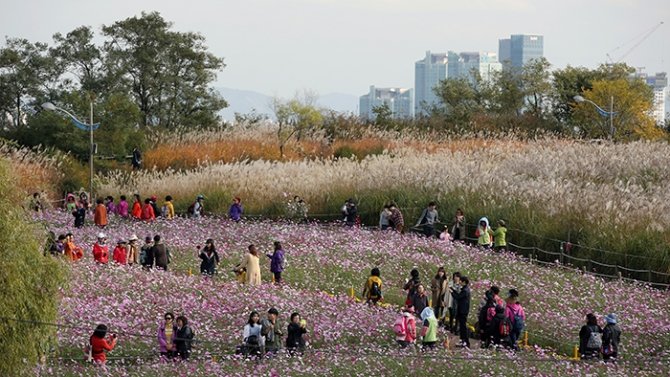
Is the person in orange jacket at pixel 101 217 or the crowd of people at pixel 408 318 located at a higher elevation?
the person in orange jacket at pixel 101 217

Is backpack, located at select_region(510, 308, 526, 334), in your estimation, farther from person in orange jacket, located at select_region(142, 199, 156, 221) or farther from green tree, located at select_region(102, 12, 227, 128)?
green tree, located at select_region(102, 12, 227, 128)

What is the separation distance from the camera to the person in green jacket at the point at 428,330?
78.0ft

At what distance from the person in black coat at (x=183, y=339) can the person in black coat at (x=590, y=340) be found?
24.1 feet

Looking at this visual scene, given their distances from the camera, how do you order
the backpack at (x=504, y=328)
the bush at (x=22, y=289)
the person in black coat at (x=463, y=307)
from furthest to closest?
the person in black coat at (x=463, y=307)
the backpack at (x=504, y=328)
the bush at (x=22, y=289)

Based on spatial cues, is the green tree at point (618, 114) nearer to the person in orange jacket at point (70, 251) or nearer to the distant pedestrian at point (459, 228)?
the distant pedestrian at point (459, 228)

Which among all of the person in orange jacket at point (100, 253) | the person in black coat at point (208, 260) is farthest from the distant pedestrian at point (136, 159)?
the person in black coat at point (208, 260)

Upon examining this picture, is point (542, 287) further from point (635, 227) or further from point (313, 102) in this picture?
point (313, 102)

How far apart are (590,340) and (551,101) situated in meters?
65.0

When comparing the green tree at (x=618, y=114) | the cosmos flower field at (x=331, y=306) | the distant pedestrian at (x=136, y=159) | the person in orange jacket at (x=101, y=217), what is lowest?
the cosmos flower field at (x=331, y=306)

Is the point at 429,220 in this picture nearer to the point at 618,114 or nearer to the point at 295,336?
the point at 295,336

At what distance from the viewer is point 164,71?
76.0 meters

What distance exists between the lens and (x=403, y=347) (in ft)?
78.1

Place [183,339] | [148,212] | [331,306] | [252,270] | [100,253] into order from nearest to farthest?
[183,339]
[331,306]
[252,270]
[100,253]
[148,212]

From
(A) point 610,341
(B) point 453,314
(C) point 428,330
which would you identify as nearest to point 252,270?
(B) point 453,314
